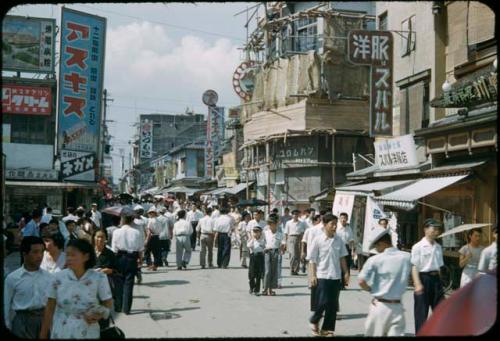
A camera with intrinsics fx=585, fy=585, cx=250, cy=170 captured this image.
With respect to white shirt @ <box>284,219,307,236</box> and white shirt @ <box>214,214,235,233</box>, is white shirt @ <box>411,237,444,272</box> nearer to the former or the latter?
white shirt @ <box>284,219,307,236</box>

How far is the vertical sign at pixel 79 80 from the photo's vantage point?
1014 inches

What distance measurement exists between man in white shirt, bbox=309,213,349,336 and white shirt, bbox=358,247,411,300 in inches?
83.7

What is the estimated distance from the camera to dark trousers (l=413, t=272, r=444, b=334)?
834 cm

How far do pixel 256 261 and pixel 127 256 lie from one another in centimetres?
344

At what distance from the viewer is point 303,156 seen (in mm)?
28578

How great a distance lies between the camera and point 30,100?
28141 millimetres

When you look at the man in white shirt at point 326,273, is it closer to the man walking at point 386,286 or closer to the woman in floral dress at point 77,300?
the man walking at point 386,286

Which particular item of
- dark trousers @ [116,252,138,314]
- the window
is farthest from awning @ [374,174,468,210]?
the window

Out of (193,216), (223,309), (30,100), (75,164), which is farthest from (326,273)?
(30,100)

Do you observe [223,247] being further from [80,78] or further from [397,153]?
[80,78]

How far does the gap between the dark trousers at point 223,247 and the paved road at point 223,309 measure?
1.41 metres

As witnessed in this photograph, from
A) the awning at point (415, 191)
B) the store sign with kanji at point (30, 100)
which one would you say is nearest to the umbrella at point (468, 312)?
the awning at point (415, 191)

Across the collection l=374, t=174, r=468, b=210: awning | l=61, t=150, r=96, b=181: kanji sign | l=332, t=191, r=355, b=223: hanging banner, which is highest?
l=61, t=150, r=96, b=181: kanji sign

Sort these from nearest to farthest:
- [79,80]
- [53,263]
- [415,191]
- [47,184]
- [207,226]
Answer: [53,263]
[415,191]
[207,226]
[47,184]
[79,80]
